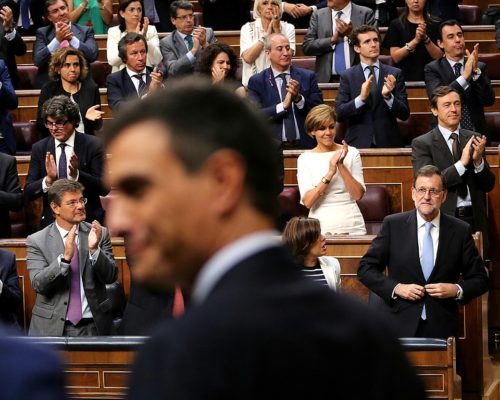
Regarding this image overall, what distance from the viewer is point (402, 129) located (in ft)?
24.0

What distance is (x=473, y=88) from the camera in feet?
22.8

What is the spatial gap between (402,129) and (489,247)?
1271 millimetres

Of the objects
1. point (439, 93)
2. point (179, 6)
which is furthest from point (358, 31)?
point (179, 6)

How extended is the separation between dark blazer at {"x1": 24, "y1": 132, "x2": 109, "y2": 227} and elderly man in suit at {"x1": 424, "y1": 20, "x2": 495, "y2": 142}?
6.83ft

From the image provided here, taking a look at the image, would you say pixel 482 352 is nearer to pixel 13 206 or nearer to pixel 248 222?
pixel 13 206

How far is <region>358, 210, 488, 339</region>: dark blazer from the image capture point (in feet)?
16.5

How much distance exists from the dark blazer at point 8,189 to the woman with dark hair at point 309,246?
1.82m

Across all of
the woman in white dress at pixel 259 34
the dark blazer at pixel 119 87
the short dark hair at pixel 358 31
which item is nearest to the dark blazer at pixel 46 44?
the dark blazer at pixel 119 87

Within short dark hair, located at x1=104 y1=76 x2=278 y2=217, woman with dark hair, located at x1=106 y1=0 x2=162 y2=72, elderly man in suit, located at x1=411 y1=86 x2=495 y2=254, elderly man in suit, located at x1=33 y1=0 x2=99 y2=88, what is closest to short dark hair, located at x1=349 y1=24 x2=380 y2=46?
elderly man in suit, located at x1=411 y1=86 x2=495 y2=254

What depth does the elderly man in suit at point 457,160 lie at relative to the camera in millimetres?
5906

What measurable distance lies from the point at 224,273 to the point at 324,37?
6932mm

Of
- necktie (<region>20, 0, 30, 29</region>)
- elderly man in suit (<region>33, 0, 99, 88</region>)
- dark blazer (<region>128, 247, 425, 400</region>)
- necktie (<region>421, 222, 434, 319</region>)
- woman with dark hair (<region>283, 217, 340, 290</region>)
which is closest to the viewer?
dark blazer (<region>128, 247, 425, 400</region>)

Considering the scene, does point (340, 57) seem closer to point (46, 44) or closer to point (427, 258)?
point (46, 44)

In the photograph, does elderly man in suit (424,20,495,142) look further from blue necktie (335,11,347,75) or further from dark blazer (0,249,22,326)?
dark blazer (0,249,22,326)
